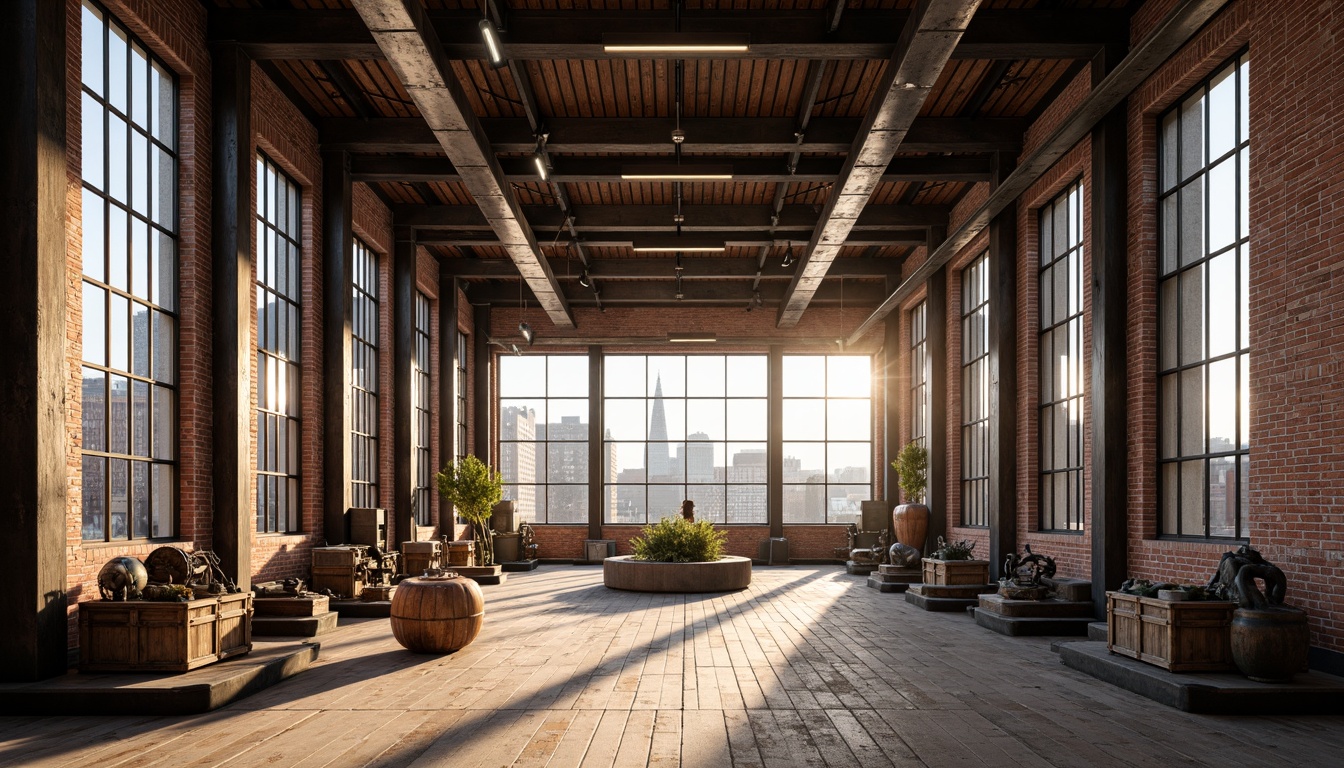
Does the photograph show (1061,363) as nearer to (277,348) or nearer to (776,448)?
(277,348)

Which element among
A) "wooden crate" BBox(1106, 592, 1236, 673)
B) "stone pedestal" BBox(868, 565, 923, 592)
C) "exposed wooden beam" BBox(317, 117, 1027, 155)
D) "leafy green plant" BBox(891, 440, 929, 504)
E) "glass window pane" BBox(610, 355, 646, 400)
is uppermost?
"exposed wooden beam" BBox(317, 117, 1027, 155)

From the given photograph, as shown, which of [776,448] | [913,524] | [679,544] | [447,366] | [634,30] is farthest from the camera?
[776,448]

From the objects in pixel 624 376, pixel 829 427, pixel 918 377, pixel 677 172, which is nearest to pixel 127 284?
pixel 677 172

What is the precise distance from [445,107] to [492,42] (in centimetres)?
240

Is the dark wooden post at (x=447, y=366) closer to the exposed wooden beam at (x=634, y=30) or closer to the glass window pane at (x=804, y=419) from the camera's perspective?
the glass window pane at (x=804, y=419)

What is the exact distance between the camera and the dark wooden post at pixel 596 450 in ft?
79.7

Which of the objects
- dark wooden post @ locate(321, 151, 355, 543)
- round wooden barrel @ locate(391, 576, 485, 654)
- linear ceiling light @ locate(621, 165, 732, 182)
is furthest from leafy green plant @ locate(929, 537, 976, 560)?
dark wooden post @ locate(321, 151, 355, 543)

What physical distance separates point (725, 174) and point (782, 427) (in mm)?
11932

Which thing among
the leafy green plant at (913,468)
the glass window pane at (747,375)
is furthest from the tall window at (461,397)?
the leafy green plant at (913,468)

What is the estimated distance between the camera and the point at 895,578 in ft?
53.3

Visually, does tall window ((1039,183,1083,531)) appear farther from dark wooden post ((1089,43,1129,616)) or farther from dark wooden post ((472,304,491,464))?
dark wooden post ((472,304,491,464))

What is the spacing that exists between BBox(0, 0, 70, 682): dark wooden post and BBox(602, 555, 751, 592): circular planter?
377 inches

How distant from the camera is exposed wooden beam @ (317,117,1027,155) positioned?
1291 centimetres

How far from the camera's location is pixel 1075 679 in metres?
8.09
